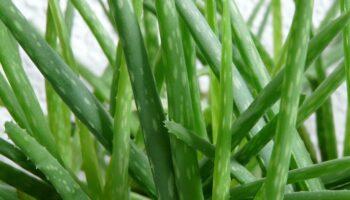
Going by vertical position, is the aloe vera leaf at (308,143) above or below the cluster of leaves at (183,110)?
above

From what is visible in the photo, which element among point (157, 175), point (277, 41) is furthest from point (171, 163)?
point (277, 41)

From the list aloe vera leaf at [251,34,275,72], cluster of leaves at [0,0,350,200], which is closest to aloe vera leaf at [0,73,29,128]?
cluster of leaves at [0,0,350,200]

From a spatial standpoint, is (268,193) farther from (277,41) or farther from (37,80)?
(37,80)

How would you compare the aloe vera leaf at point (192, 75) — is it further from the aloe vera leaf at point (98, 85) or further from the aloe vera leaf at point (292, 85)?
the aloe vera leaf at point (98, 85)

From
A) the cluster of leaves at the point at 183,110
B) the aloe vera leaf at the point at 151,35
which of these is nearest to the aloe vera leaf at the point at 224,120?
the cluster of leaves at the point at 183,110

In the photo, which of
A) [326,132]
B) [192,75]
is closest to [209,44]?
[192,75]
